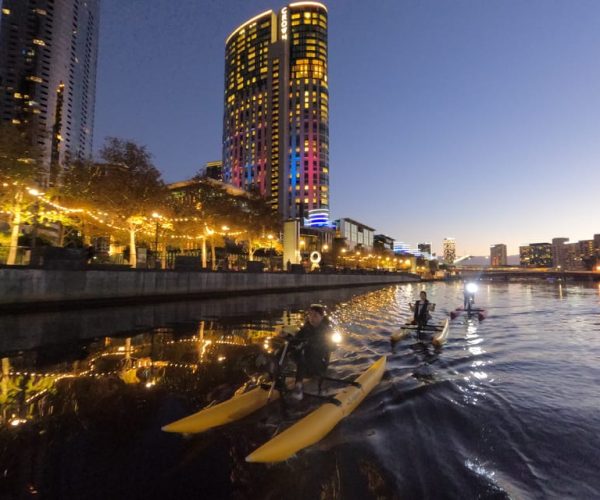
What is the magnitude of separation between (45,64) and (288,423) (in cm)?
18232

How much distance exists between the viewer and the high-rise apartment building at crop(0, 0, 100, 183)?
424 feet

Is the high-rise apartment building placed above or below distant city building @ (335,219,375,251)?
above

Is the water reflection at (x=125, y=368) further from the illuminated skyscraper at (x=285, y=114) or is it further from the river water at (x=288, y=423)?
the illuminated skyscraper at (x=285, y=114)

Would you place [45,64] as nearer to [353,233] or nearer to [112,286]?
[353,233]

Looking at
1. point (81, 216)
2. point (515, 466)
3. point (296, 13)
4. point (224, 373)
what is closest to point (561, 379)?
point (515, 466)

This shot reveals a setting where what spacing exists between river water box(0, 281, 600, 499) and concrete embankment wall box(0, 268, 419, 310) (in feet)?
28.6

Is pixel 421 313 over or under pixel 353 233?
under

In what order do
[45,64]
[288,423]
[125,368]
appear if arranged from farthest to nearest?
[45,64] → [125,368] → [288,423]

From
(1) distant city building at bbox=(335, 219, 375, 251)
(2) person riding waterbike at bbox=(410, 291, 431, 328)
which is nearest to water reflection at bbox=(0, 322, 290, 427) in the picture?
(2) person riding waterbike at bbox=(410, 291, 431, 328)

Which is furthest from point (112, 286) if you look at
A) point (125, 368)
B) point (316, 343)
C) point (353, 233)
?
point (353, 233)

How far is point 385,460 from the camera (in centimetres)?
488

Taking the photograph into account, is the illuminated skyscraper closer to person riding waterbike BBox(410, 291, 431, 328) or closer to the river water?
person riding waterbike BBox(410, 291, 431, 328)

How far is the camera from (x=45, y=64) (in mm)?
138875

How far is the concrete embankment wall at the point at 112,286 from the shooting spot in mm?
18688
